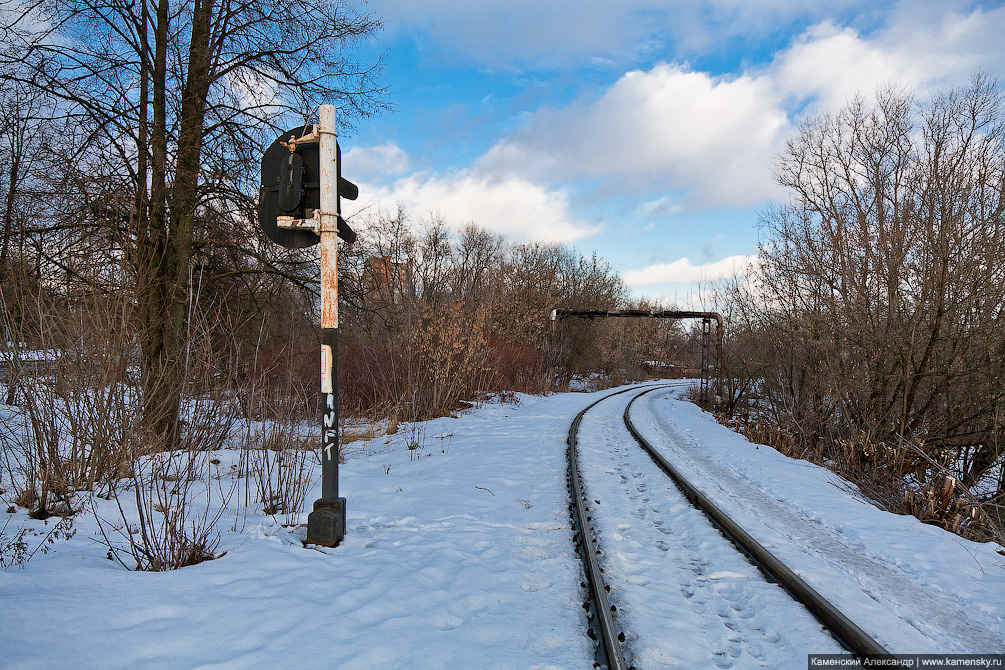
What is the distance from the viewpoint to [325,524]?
4.34 m

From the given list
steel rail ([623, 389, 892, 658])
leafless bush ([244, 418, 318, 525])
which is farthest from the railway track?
leafless bush ([244, 418, 318, 525])

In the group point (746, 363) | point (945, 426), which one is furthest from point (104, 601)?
point (746, 363)

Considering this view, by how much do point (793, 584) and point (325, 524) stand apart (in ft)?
12.2

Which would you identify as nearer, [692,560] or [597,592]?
[597,592]

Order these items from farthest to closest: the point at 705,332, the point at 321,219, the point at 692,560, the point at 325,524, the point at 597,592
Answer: the point at 705,332 → the point at 692,560 → the point at 325,524 → the point at 321,219 → the point at 597,592

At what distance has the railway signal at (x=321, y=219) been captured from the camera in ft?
13.8

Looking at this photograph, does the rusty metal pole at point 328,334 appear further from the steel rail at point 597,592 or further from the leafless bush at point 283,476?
the steel rail at point 597,592

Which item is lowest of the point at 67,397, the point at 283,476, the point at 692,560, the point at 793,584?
the point at 692,560

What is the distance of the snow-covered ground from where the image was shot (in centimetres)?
275

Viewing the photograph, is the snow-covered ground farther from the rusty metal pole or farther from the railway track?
the rusty metal pole

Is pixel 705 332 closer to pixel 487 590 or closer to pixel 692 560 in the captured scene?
pixel 692 560

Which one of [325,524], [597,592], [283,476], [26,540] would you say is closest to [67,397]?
[26,540]

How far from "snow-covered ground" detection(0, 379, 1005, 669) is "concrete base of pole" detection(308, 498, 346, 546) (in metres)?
0.11

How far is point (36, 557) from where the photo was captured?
353cm
